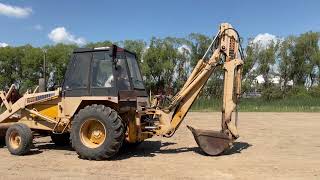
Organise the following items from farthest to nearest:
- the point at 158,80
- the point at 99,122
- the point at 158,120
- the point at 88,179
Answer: the point at 158,80, the point at 158,120, the point at 99,122, the point at 88,179

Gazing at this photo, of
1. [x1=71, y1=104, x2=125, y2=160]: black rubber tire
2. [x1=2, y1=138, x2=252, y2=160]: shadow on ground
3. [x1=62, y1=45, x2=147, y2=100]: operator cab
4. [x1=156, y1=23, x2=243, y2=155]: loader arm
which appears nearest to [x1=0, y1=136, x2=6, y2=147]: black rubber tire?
[x1=2, y1=138, x2=252, y2=160]: shadow on ground

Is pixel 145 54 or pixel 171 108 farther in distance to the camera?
pixel 145 54

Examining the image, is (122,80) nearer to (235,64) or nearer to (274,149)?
(235,64)

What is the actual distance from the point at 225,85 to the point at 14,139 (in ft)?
17.4

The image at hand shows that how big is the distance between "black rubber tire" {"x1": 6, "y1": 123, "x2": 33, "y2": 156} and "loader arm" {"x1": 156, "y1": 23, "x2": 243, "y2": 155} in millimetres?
3095

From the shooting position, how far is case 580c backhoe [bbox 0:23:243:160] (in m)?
10.7

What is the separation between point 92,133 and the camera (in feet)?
36.0

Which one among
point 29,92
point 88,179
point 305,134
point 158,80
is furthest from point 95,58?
point 158,80

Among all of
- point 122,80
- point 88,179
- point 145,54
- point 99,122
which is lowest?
point 88,179

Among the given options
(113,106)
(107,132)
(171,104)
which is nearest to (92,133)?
(107,132)

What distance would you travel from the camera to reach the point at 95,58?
1113 centimetres

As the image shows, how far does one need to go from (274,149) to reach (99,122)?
456cm

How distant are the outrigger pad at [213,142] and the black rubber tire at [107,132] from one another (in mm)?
1902

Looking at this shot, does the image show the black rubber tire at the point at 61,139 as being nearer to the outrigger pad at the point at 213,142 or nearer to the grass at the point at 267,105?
the outrigger pad at the point at 213,142
